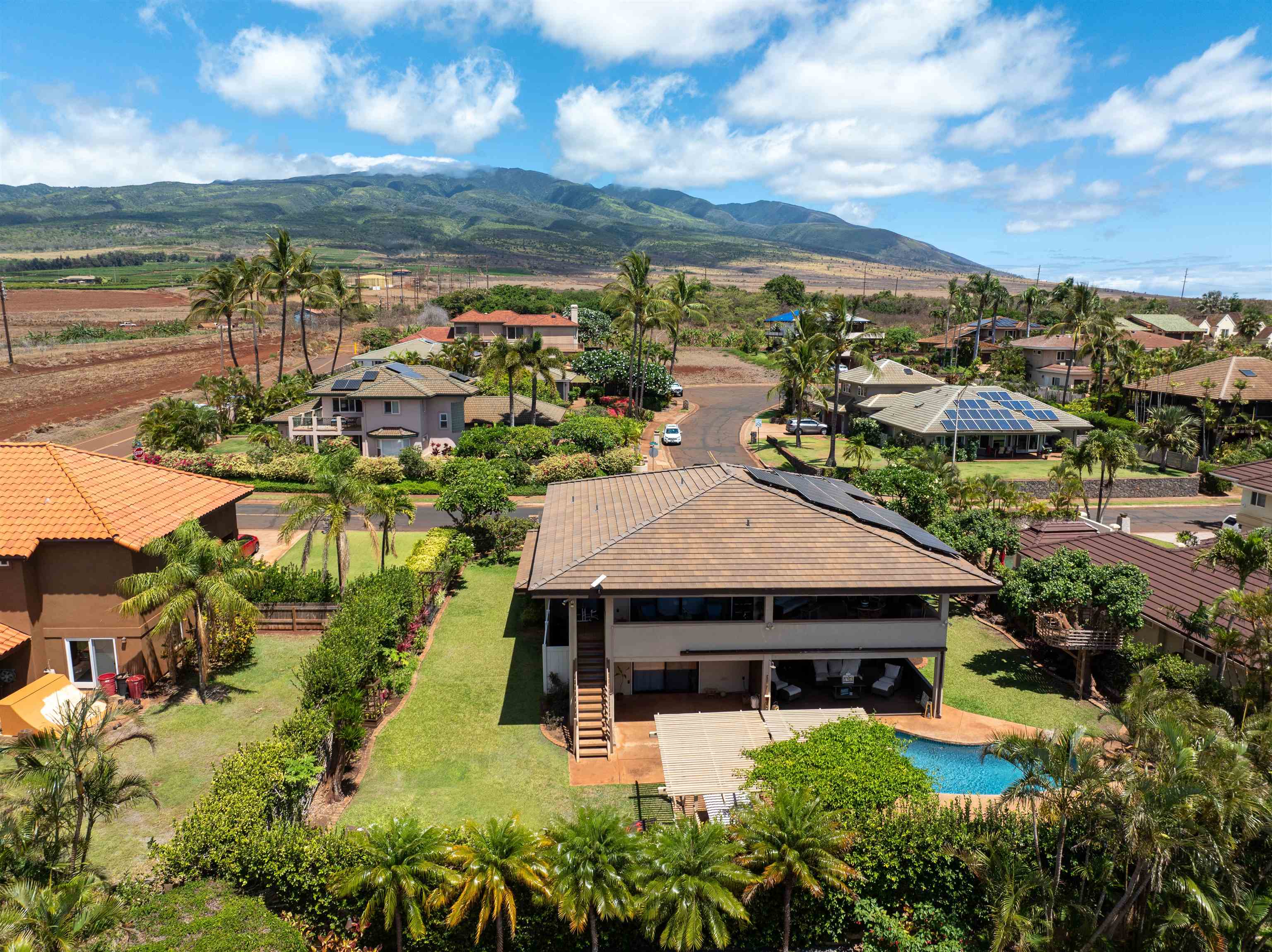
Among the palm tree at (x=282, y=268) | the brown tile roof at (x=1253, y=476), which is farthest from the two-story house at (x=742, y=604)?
the palm tree at (x=282, y=268)

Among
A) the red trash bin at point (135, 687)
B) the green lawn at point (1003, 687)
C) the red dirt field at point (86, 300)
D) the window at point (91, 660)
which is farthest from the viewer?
the red dirt field at point (86, 300)

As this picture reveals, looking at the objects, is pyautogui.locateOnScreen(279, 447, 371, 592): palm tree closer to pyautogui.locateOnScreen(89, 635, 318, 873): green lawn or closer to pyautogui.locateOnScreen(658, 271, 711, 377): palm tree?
pyautogui.locateOnScreen(89, 635, 318, 873): green lawn

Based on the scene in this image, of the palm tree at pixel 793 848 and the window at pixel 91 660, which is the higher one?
the palm tree at pixel 793 848

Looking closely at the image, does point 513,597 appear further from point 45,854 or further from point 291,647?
point 45,854

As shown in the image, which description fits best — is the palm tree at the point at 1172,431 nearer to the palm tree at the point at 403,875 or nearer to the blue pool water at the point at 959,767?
the blue pool water at the point at 959,767

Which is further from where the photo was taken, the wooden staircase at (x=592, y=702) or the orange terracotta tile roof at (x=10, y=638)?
the orange terracotta tile roof at (x=10, y=638)

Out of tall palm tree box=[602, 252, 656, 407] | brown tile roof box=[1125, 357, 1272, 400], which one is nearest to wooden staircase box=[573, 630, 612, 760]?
tall palm tree box=[602, 252, 656, 407]
